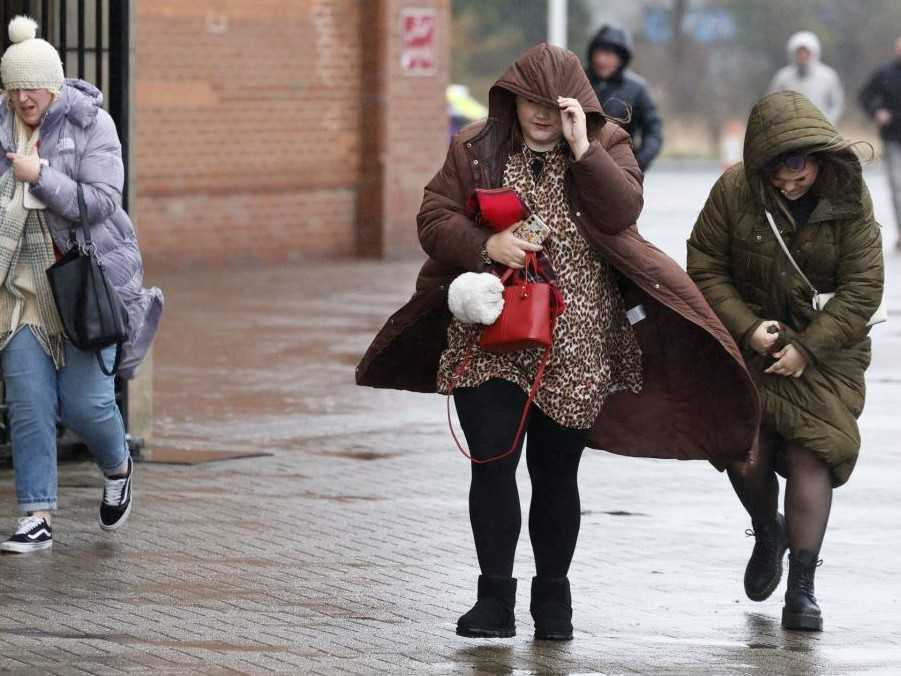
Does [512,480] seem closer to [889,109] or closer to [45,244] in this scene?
[45,244]

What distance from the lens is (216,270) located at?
64.4 ft

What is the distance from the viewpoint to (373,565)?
7523 millimetres

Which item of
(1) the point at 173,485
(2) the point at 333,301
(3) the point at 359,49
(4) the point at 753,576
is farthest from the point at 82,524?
(3) the point at 359,49

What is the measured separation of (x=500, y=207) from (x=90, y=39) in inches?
157

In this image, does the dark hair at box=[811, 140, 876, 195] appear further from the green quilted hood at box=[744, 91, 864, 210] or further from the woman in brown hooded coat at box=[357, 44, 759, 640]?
the woman in brown hooded coat at box=[357, 44, 759, 640]

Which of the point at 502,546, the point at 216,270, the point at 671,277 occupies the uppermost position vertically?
the point at 671,277

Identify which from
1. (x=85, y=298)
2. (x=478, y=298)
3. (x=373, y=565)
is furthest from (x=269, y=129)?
(x=478, y=298)

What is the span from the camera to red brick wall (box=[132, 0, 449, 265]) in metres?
19.7

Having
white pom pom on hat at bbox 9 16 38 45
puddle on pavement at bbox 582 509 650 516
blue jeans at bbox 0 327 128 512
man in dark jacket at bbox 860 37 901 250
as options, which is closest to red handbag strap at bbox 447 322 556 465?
blue jeans at bbox 0 327 128 512

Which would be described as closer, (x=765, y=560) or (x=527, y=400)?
(x=527, y=400)

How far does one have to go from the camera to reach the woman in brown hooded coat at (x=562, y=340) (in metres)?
6.21

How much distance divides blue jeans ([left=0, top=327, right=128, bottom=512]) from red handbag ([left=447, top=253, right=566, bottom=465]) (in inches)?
74.8

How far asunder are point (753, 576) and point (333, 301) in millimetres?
10159

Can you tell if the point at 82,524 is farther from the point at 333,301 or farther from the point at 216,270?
the point at 216,270
